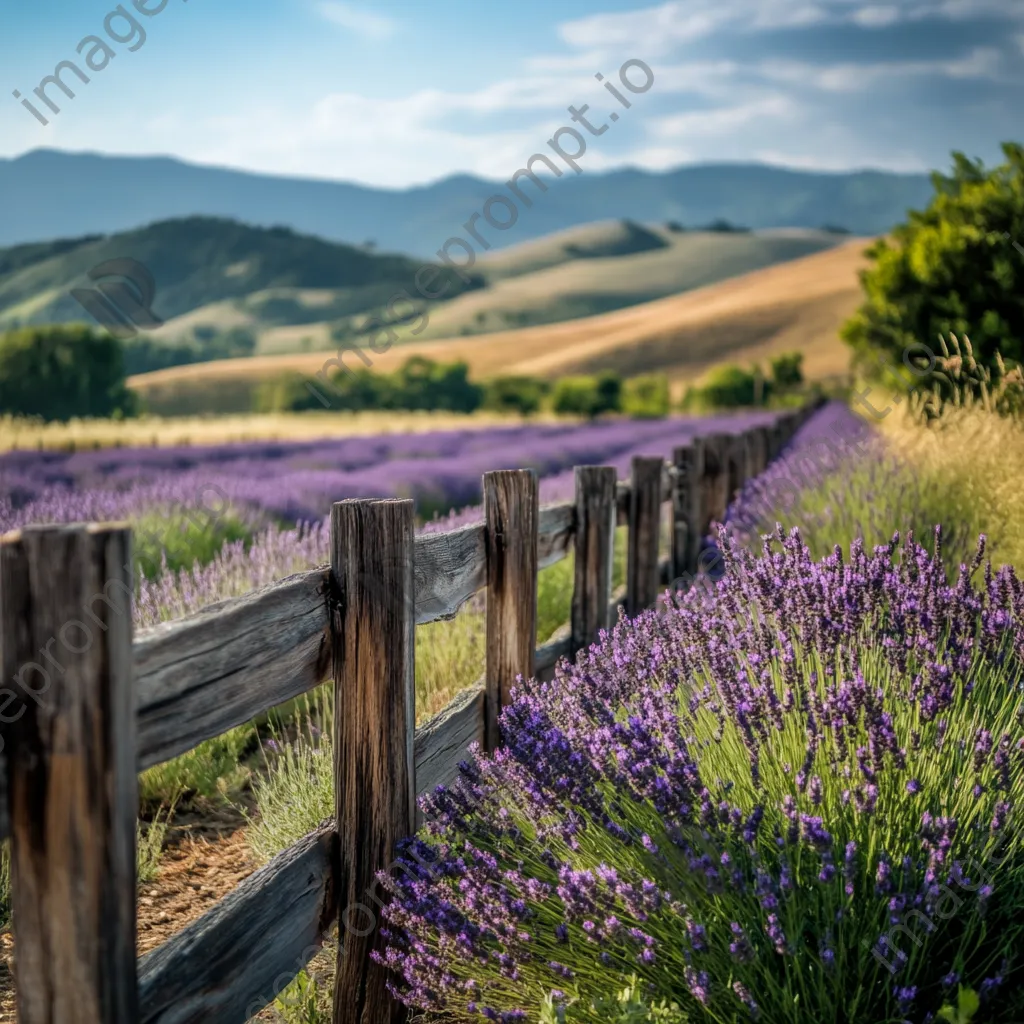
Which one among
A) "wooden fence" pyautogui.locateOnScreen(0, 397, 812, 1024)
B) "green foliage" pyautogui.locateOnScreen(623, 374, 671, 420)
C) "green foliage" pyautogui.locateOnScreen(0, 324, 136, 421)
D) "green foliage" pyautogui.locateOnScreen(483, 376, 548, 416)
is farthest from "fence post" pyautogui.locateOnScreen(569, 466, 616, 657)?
"green foliage" pyautogui.locateOnScreen(483, 376, 548, 416)

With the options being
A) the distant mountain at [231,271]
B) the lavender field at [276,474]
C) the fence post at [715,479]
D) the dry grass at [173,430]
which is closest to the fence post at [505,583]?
the lavender field at [276,474]

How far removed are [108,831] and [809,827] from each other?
1.24m

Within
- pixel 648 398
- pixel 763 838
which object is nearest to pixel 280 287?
pixel 648 398

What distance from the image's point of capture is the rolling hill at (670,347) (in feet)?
280

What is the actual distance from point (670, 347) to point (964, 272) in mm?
78257

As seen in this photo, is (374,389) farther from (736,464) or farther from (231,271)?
(231,271)

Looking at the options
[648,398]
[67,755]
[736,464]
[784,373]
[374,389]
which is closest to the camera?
[67,755]

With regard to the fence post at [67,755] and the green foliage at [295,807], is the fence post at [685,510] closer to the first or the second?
the green foliage at [295,807]

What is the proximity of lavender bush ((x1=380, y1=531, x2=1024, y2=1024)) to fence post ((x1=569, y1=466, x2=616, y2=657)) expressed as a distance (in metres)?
1.94

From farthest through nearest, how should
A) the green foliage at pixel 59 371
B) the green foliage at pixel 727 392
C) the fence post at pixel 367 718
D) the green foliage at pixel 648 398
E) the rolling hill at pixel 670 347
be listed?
the rolling hill at pixel 670 347 → the green foliage at pixel 648 398 → the green foliage at pixel 727 392 → the green foliage at pixel 59 371 → the fence post at pixel 367 718

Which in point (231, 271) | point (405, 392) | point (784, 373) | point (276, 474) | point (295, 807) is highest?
point (231, 271)

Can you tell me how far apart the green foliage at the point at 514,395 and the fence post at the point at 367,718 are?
184 feet

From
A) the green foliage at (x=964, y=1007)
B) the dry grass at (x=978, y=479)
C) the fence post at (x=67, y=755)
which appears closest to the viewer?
the fence post at (x=67, y=755)

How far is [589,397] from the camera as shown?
185 ft
